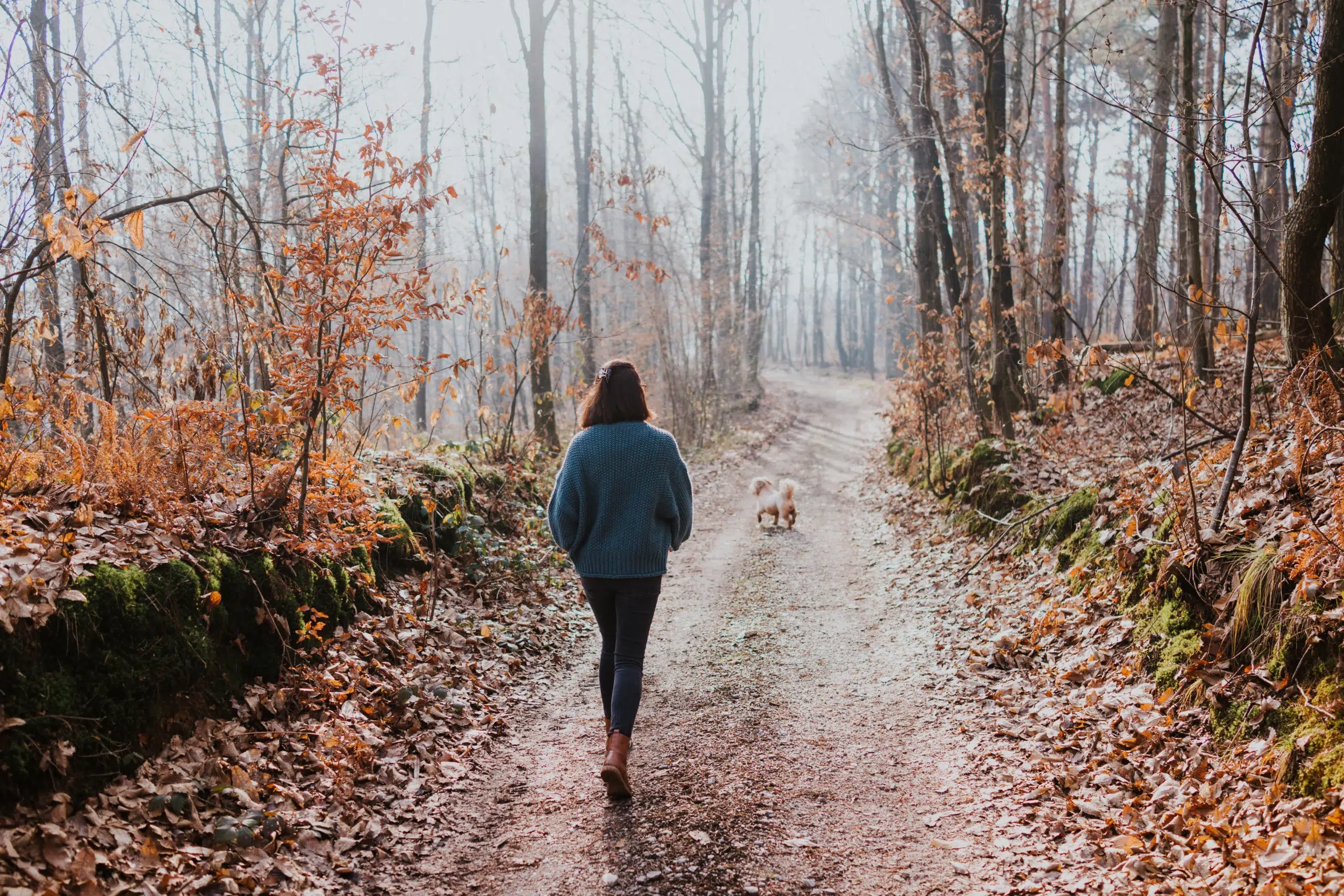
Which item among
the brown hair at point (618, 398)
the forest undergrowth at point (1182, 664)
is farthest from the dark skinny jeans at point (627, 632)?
the forest undergrowth at point (1182, 664)

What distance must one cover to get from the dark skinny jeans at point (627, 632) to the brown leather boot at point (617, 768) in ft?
0.17

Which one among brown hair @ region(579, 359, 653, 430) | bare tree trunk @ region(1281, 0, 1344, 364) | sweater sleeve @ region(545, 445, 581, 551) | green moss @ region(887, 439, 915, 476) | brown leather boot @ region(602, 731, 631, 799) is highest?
bare tree trunk @ region(1281, 0, 1344, 364)

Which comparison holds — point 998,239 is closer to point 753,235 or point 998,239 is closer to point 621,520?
point 621,520

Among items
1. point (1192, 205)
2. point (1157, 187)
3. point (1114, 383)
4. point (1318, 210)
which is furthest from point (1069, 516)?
point (1157, 187)

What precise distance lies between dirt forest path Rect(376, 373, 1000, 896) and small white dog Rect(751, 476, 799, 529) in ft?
8.99

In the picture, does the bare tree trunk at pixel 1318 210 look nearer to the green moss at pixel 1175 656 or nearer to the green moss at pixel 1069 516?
the green moss at pixel 1069 516

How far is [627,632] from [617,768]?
0.69 m

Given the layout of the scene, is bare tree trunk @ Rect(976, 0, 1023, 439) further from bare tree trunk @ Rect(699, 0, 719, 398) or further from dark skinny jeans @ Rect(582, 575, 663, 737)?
bare tree trunk @ Rect(699, 0, 719, 398)

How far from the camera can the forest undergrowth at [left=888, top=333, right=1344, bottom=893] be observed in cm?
325

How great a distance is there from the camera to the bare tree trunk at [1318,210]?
5.23m

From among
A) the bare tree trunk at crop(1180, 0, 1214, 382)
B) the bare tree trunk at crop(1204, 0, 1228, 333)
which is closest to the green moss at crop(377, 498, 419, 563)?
the bare tree trunk at crop(1204, 0, 1228, 333)

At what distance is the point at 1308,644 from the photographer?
373cm

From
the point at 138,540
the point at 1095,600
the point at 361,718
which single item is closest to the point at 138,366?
the point at 138,540

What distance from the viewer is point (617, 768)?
4.16 meters
